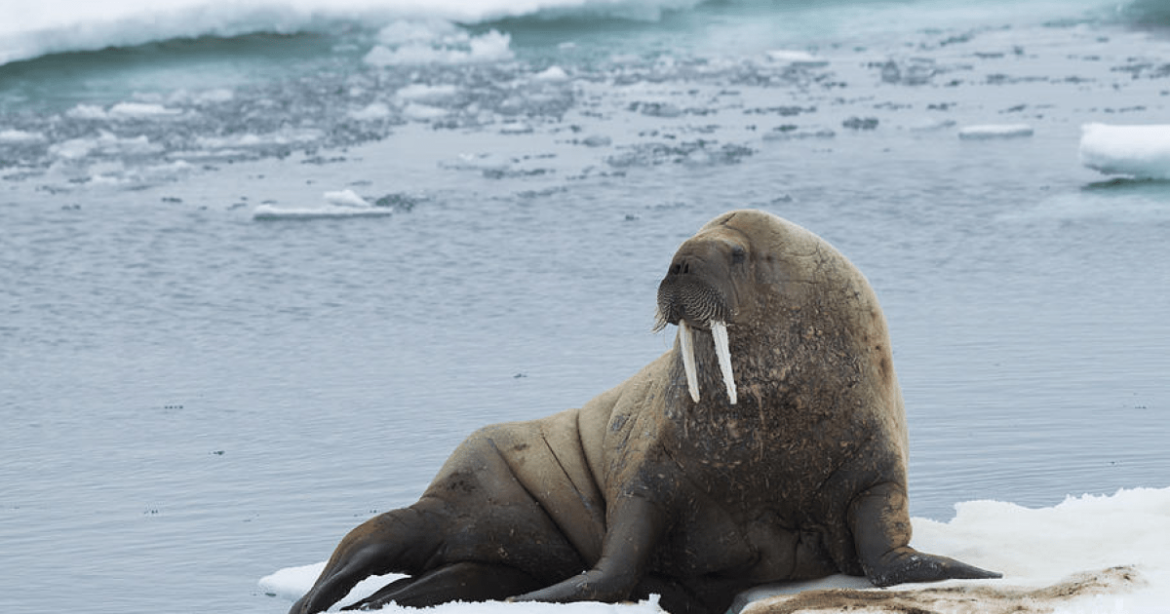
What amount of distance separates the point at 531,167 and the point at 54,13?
11.8 m

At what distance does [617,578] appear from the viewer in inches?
182

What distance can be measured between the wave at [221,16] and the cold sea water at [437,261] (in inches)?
3.2

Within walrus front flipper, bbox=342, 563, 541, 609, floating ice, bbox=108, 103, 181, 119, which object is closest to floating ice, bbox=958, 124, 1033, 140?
floating ice, bbox=108, 103, 181, 119

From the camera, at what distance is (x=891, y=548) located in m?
4.54

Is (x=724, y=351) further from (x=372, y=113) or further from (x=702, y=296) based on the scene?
(x=372, y=113)

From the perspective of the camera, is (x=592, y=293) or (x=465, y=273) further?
(x=465, y=273)

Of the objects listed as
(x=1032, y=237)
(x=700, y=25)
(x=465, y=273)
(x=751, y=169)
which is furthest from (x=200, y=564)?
(x=700, y=25)

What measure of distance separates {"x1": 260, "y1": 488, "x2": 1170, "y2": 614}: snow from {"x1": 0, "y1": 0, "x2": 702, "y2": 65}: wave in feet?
67.7

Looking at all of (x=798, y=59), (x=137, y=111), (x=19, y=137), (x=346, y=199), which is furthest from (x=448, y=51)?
(x=346, y=199)

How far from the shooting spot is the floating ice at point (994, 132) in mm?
15992

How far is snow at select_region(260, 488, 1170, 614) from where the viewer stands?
4137 millimetres

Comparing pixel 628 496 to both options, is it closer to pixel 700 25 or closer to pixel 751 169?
pixel 751 169

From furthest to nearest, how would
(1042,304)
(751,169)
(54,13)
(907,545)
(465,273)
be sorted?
(54,13) < (751,169) < (465,273) < (1042,304) < (907,545)

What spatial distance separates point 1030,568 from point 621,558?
1.08 m
